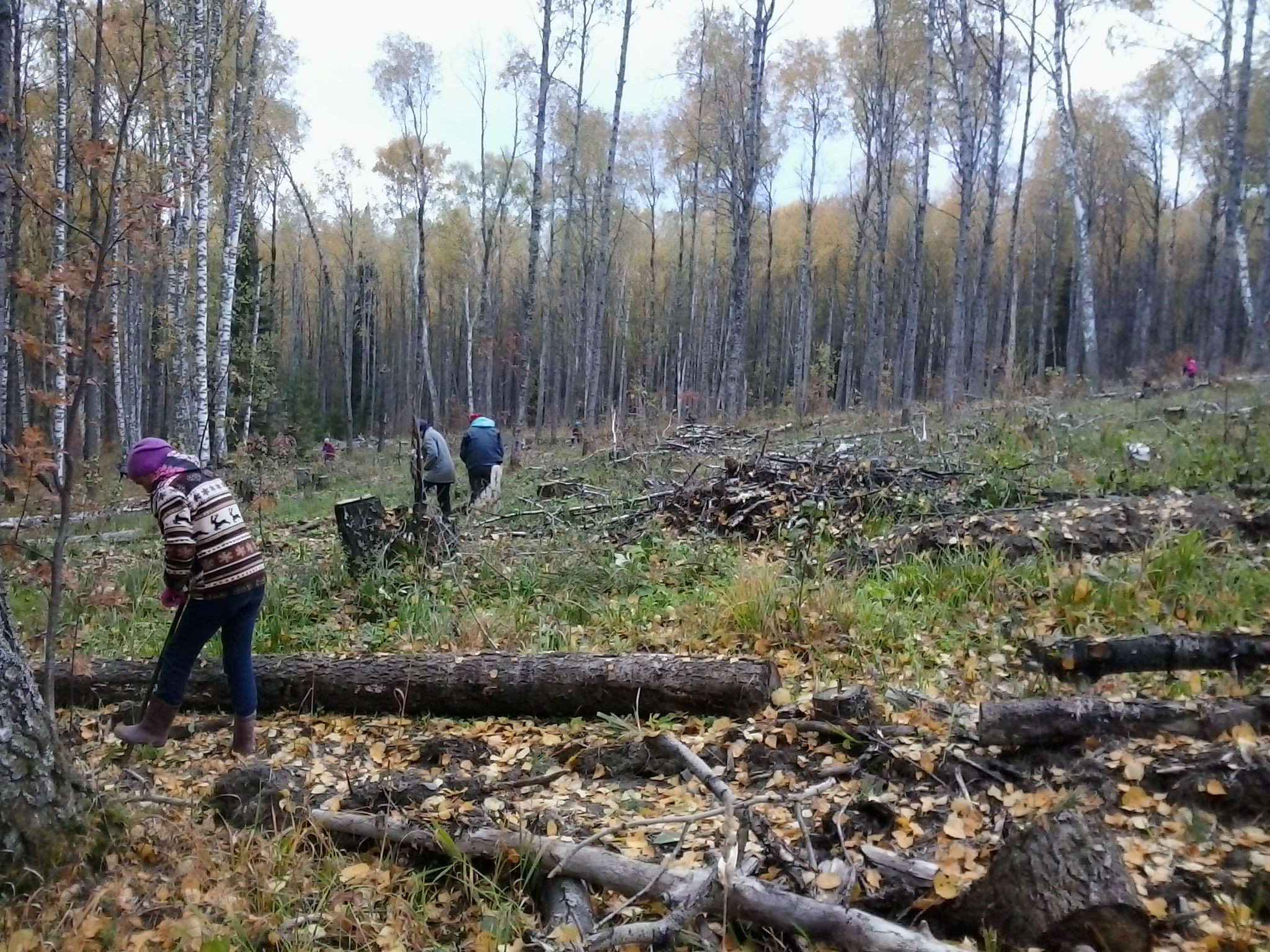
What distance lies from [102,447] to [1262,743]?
23.8 metres

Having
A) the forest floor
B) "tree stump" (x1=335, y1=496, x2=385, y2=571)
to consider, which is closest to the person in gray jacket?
the forest floor

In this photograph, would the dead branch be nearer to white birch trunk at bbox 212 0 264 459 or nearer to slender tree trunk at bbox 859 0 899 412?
white birch trunk at bbox 212 0 264 459

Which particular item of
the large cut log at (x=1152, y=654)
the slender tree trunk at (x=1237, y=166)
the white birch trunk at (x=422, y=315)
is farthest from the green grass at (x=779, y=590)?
the slender tree trunk at (x=1237, y=166)

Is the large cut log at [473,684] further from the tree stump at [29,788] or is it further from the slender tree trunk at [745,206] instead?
the slender tree trunk at [745,206]

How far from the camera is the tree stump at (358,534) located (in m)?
6.81

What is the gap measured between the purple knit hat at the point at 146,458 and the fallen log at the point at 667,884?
6.24ft

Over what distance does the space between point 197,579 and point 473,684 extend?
1506 mm

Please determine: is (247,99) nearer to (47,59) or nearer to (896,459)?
(47,59)

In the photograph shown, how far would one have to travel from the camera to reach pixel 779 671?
441 centimetres

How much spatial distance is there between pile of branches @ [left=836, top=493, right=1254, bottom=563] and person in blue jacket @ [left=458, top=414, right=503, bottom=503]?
5.45 meters

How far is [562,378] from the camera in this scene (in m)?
43.2

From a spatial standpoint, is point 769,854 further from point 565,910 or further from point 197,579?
point 197,579

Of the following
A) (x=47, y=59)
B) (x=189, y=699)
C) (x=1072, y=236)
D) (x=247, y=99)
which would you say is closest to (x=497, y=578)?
(x=189, y=699)

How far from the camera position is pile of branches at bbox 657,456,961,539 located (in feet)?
24.2
